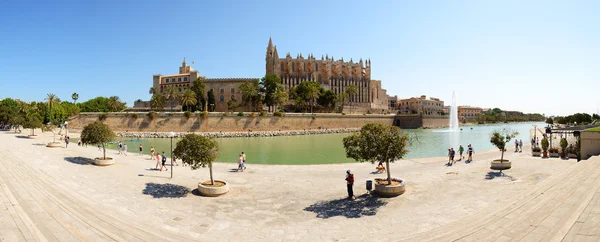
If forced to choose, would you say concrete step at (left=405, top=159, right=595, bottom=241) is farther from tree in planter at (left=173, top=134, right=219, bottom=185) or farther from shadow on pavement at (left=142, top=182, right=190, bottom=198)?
shadow on pavement at (left=142, top=182, right=190, bottom=198)

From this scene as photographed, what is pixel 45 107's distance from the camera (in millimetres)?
60750

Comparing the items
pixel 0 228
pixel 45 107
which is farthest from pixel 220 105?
pixel 0 228

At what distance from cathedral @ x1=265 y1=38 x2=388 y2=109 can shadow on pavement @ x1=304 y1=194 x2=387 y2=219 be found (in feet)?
246

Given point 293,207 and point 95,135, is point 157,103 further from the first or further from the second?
point 293,207

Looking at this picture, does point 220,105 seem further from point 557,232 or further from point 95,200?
point 557,232

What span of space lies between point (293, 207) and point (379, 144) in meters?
3.81

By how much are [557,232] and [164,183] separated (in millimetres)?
12700

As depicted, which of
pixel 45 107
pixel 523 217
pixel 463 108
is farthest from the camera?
pixel 463 108

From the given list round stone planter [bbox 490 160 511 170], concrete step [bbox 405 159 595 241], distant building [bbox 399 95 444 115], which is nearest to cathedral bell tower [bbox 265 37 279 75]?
distant building [bbox 399 95 444 115]

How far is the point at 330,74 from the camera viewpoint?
308ft

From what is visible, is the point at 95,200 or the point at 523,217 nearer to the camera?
the point at 523,217

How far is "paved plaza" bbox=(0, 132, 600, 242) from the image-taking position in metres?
6.83

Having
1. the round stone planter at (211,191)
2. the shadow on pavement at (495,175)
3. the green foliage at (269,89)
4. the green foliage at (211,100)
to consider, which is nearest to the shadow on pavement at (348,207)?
the round stone planter at (211,191)

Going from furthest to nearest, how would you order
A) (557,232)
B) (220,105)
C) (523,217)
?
(220,105) → (523,217) → (557,232)
